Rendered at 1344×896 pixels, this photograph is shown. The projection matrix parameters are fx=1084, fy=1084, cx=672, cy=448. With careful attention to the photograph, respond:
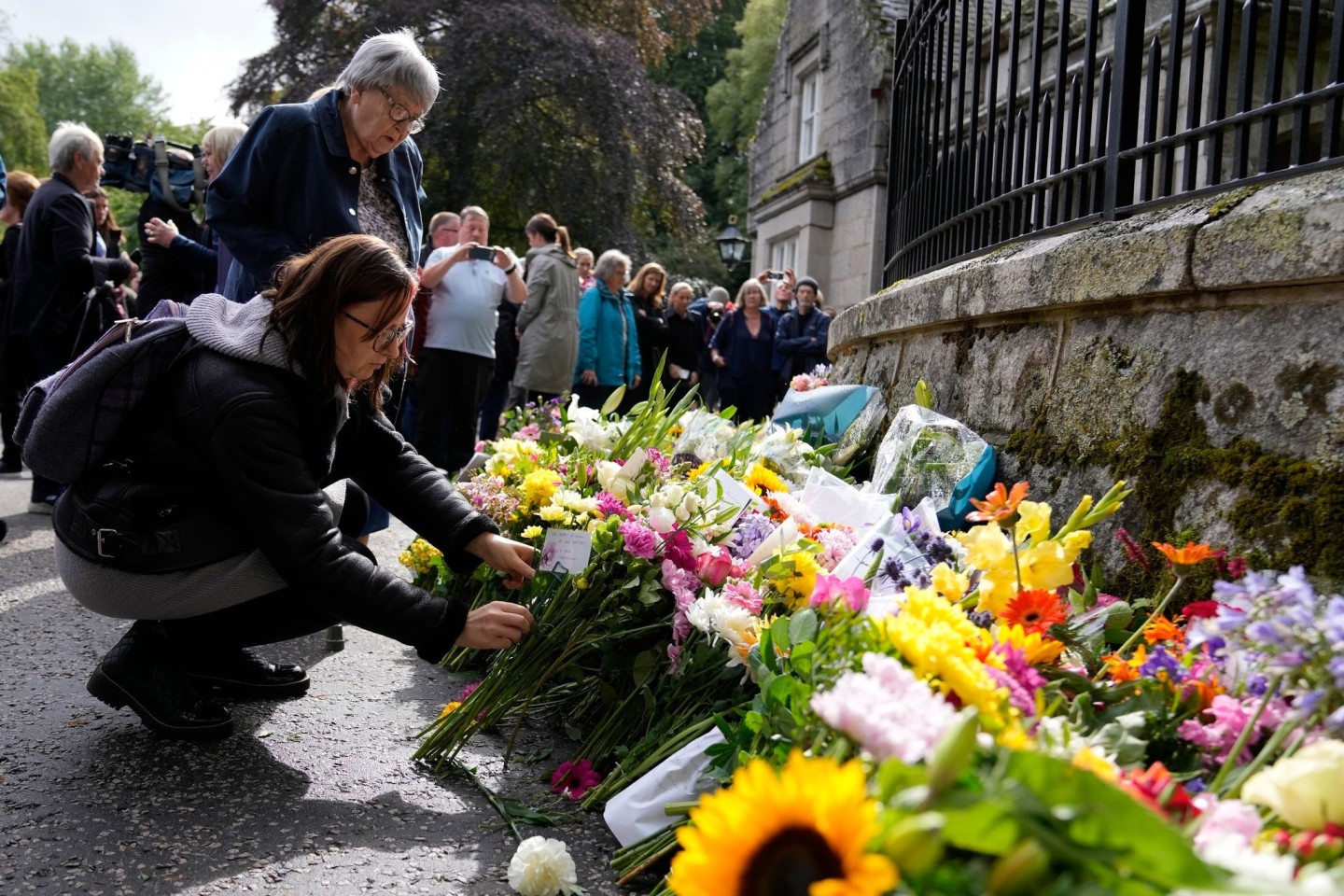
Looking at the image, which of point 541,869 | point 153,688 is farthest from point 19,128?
point 541,869

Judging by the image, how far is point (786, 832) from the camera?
100 cm

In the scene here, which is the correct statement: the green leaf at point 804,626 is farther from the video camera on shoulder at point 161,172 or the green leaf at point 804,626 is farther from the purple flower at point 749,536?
the video camera on shoulder at point 161,172

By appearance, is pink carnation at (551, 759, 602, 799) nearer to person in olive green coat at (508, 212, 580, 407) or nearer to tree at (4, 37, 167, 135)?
person in olive green coat at (508, 212, 580, 407)

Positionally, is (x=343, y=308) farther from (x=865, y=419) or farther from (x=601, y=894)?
(x=865, y=419)

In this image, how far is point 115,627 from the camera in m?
3.82

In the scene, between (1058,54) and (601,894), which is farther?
(1058,54)

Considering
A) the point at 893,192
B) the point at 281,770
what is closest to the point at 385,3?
the point at 893,192

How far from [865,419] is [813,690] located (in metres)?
2.60

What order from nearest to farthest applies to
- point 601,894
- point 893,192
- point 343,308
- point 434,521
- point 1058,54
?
point 601,894
point 343,308
point 434,521
point 1058,54
point 893,192

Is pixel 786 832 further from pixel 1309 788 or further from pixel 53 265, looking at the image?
pixel 53 265

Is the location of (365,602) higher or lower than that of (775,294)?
lower

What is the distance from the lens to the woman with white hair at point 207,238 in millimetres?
4336

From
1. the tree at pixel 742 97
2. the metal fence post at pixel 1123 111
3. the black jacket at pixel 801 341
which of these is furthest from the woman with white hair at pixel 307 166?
the tree at pixel 742 97

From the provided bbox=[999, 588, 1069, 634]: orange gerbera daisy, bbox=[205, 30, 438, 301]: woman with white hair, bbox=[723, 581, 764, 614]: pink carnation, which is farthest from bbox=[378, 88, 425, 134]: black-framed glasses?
bbox=[999, 588, 1069, 634]: orange gerbera daisy
